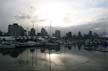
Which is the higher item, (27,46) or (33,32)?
(33,32)

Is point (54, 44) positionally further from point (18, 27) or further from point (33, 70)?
point (33, 70)

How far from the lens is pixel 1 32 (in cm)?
6262

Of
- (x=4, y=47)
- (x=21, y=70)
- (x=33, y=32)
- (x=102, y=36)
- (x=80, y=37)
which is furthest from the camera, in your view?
(x=80, y=37)

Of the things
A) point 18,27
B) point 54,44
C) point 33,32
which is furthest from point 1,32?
point 54,44

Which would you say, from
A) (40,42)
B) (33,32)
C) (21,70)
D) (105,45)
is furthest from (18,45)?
(21,70)

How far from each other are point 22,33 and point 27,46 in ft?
63.5

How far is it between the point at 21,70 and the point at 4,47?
2802 cm

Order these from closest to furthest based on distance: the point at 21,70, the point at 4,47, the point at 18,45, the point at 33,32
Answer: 1. the point at 21,70
2. the point at 4,47
3. the point at 18,45
4. the point at 33,32

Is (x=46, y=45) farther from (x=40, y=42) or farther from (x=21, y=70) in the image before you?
(x=21, y=70)

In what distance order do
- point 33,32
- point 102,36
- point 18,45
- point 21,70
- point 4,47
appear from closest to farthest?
1. point 21,70
2. point 4,47
3. point 18,45
4. point 102,36
5. point 33,32

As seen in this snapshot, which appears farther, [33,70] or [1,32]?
[1,32]

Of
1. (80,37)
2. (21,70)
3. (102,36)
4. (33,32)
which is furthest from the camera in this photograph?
(80,37)

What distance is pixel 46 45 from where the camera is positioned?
5044 cm

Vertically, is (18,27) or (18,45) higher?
(18,27)
